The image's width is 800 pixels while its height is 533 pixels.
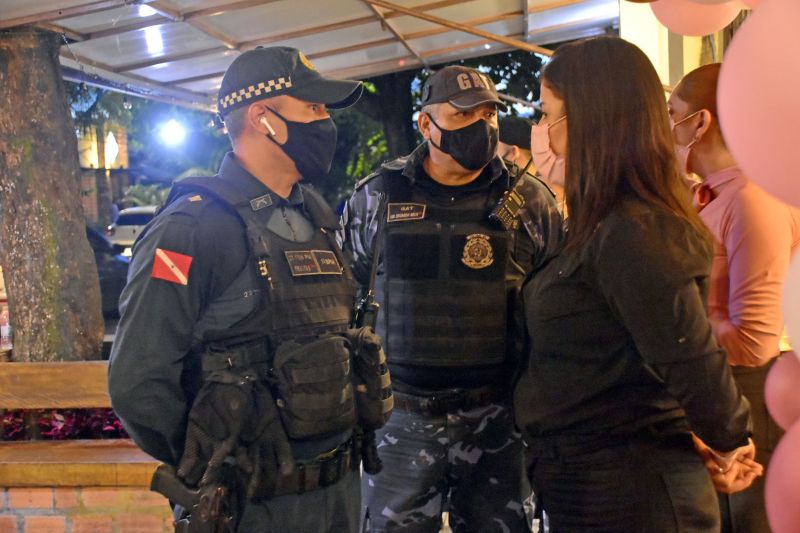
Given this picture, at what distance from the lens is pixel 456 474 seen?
308cm

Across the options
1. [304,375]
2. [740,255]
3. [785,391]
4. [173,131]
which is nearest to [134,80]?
[304,375]

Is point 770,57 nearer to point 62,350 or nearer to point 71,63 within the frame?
point 62,350

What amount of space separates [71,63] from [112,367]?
5212mm

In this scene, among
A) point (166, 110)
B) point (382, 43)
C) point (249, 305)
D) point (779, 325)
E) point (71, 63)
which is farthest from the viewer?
point (166, 110)

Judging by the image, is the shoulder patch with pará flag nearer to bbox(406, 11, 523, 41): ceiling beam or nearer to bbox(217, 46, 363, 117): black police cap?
bbox(217, 46, 363, 117): black police cap

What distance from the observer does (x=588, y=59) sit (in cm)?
215

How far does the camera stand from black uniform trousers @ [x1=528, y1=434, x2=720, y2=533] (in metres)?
2.02

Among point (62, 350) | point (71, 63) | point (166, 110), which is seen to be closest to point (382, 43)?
point (71, 63)

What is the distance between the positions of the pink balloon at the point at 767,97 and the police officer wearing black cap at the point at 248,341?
4.13ft

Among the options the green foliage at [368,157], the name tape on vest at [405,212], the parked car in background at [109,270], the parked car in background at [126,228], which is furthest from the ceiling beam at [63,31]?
the green foliage at [368,157]

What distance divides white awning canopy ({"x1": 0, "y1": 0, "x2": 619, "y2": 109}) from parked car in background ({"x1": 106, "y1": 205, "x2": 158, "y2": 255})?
8753 mm

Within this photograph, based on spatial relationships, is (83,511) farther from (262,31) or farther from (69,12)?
(262,31)

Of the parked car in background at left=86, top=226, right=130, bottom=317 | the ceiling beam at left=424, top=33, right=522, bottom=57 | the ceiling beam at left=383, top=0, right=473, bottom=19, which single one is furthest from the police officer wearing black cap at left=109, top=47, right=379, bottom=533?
the parked car in background at left=86, top=226, right=130, bottom=317

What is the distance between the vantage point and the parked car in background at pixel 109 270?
48.1 ft
